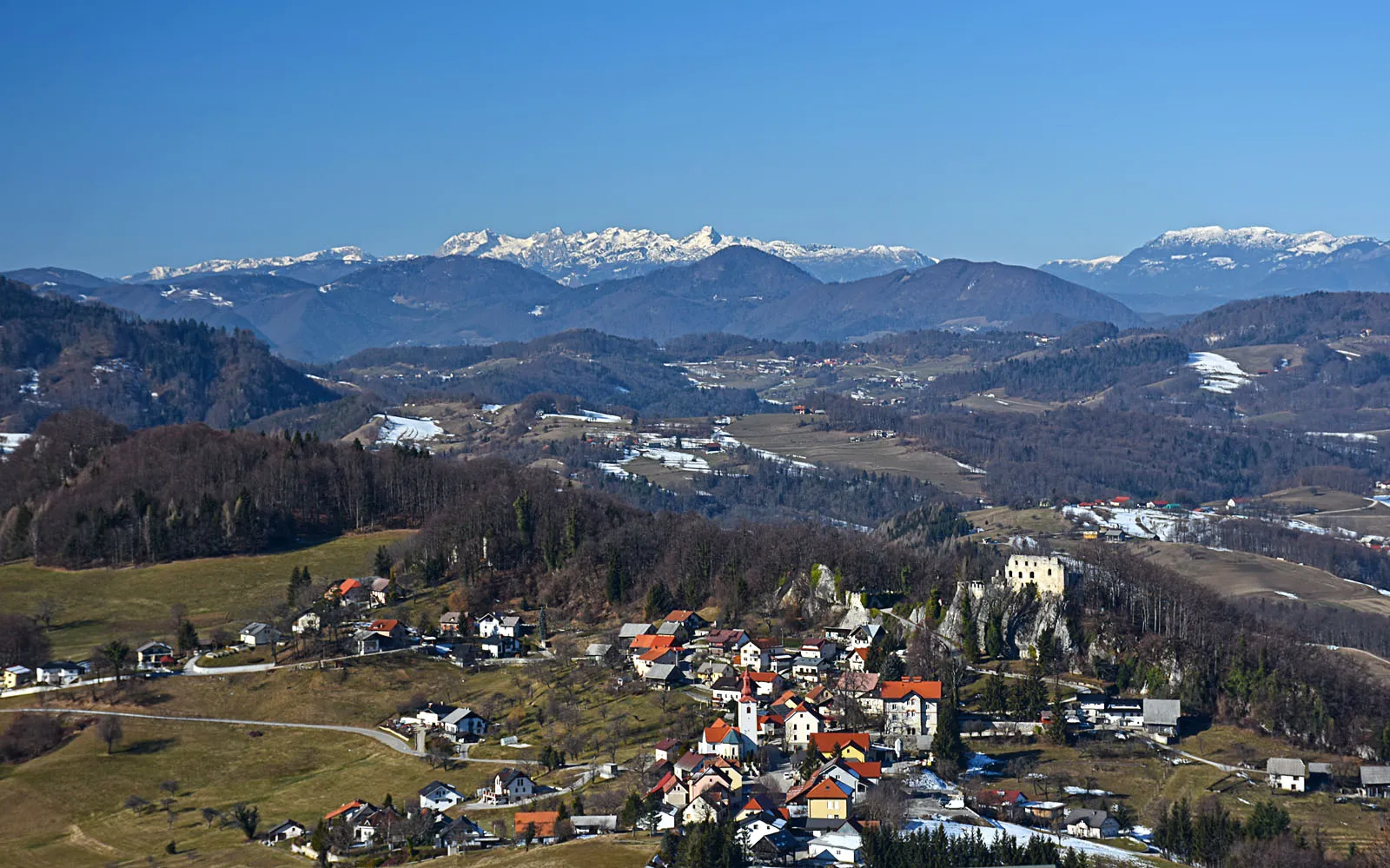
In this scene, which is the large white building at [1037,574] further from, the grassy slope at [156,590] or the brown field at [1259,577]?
the brown field at [1259,577]

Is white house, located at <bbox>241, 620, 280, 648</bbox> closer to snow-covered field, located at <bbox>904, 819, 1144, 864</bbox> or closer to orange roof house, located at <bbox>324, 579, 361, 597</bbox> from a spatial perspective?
orange roof house, located at <bbox>324, 579, 361, 597</bbox>

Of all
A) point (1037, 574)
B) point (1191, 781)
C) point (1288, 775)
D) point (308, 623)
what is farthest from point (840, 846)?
point (308, 623)

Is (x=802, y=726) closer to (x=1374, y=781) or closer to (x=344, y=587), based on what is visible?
(x=1374, y=781)

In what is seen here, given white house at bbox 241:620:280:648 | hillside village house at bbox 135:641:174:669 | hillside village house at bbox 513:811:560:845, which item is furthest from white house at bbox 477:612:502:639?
hillside village house at bbox 513:811:560:845

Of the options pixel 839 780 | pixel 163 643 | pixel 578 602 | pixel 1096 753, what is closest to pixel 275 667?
pixel 163 643

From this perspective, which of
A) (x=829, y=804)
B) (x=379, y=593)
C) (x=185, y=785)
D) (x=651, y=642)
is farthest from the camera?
(x=379, y=593)

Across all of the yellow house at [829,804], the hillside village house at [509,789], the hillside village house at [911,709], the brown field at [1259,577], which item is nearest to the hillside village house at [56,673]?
the hillside village house at [509,789]

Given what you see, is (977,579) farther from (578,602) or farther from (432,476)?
(432,476)
